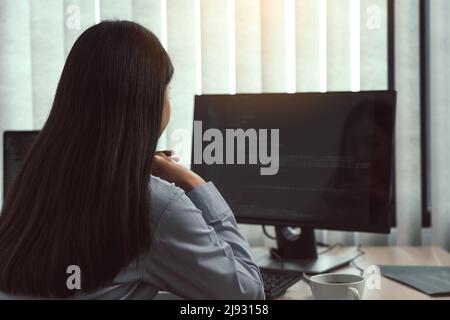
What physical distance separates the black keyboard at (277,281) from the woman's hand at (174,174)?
296 millimetres

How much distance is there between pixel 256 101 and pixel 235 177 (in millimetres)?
195

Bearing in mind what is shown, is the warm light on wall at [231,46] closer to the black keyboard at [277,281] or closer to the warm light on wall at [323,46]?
the warm light on wall at [323,46]

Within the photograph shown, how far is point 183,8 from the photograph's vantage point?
5.80 ft

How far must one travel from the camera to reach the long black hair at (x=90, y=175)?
0.77 m

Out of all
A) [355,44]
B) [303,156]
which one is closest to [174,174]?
[303,156]

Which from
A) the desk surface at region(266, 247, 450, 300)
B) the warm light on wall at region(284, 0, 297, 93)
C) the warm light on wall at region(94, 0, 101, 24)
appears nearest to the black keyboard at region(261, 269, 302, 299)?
the desk surface at region(266, 247, 450, 300)

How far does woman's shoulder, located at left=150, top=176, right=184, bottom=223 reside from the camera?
80cm

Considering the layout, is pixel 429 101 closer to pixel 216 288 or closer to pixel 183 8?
pixel 183 8

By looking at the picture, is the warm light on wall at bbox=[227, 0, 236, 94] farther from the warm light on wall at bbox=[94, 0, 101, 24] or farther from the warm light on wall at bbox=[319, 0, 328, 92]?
the warm light on wall at bbox=[94, 0, 101, 24]

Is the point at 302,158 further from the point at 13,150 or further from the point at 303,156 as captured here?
the point at 13,150

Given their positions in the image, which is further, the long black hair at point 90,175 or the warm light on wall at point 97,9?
the warm light on wall at point 97,9

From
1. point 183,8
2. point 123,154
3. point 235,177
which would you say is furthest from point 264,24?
point 123,154

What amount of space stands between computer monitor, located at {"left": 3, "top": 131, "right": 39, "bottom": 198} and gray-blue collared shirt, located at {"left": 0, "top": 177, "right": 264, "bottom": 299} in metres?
0.80

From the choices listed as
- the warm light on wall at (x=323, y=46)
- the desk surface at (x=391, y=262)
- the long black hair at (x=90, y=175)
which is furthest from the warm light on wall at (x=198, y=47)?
the long black hair at (x=90, y=175)
